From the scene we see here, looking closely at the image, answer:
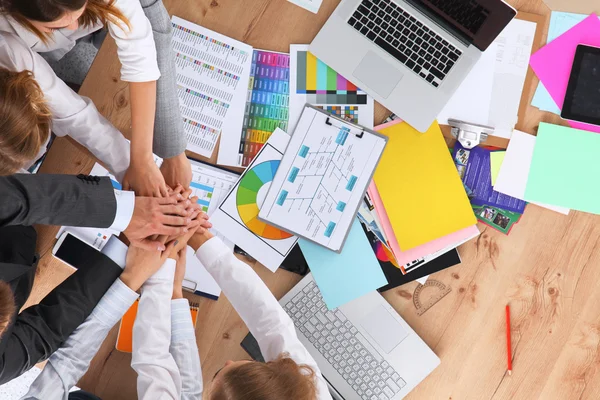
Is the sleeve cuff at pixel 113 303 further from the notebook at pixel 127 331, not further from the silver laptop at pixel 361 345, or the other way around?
the silver laptop at pixel 361 345

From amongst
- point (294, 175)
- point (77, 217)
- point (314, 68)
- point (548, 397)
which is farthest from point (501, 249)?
point (77, 217)

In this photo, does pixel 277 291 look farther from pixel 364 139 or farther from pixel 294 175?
pixel 364 139

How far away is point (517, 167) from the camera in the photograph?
1.29 metres

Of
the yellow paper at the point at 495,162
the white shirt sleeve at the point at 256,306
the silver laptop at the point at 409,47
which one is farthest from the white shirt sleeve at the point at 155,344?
the yellow paper at the point at 495,162

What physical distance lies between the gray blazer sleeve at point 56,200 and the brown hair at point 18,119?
39 mm

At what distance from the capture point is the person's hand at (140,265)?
117 cm

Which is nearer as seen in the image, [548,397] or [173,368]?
[173,368]

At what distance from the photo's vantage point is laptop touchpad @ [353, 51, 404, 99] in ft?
4.24

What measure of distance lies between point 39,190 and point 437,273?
88 cm

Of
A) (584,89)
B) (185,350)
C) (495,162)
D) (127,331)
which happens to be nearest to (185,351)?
(185,350)

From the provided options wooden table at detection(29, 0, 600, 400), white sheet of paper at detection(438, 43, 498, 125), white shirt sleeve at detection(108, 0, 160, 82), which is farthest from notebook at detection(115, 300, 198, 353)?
white sheet of paper at detection(438, 43, 498, 125)

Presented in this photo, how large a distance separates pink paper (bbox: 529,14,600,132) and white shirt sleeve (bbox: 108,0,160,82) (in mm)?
871

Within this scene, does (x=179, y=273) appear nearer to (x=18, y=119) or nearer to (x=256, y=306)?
(x=256, y=306)

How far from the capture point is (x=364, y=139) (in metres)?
1.29
